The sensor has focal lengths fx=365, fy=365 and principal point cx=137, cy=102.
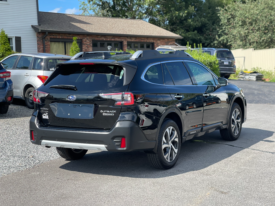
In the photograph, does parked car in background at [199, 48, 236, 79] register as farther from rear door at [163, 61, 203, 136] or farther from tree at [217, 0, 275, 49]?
rear door at [163, 61, 203, 136]

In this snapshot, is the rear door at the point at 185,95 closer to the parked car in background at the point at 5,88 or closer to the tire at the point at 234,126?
the tire at the point at 234,126

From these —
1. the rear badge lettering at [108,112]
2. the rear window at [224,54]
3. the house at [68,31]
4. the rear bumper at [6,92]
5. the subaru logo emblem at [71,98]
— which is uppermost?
the house at [68,31]

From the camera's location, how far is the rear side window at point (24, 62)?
39.5 feet

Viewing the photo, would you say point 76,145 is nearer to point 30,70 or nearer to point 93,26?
point 30,70

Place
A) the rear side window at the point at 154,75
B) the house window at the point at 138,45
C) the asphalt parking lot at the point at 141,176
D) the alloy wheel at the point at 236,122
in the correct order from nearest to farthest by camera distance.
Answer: the asphalt parking lot at the point at 141,176 → the rear side window at the point at 154,75 → the alloy wheel at the point at 236,122 → the house window at the point at 138,45

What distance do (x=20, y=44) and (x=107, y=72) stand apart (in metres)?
20.8

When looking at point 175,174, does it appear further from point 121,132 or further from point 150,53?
point 150,53

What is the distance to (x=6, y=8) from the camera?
918 inches

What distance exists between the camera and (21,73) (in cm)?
1211

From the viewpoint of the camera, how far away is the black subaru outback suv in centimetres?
488

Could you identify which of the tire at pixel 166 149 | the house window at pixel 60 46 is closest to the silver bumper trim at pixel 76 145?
the tire at pixel 166 149

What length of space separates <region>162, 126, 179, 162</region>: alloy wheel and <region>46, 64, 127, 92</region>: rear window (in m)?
1.11

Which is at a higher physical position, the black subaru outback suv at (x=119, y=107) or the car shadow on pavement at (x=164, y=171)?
the black subaru outback suv at (x=119, y=107)

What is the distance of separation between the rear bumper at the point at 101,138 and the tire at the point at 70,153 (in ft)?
2.96
